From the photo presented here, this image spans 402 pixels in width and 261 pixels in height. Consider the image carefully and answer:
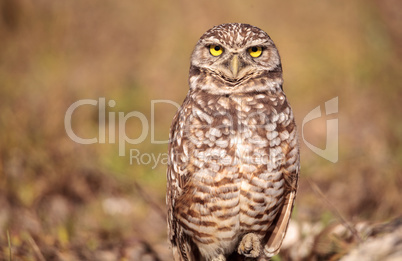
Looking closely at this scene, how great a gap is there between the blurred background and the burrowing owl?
0.82 ft

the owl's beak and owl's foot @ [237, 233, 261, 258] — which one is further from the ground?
the owl's beak

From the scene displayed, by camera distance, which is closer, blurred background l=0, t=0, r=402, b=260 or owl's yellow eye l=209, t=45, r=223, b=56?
owl's yellow eye l=209, t=45, r=223, b=56

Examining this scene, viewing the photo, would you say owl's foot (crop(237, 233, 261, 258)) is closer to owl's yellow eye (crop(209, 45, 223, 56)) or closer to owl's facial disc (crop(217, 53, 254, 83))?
owl's facial disc (crop(217, 53, 254, 83))

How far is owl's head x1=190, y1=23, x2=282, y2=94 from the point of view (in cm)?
226

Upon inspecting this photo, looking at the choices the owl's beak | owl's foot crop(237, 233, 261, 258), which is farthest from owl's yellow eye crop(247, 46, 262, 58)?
owl's foot crop(237, 233, 261, 258)

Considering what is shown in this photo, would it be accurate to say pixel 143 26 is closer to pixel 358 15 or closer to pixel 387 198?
pixel 358 15

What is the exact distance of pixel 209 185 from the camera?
2.22m

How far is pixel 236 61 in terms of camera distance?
2230 millimetres

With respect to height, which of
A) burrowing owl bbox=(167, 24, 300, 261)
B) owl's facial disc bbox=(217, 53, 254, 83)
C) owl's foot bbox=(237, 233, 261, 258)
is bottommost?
owl's foot bbox=(237, 233, 261, 258)

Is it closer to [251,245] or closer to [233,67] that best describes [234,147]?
Answer: [233,67]

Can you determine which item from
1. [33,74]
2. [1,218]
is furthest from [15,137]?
[33,74]

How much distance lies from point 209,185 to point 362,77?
4193mm

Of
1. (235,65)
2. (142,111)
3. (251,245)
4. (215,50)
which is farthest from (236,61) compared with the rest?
(142,111)

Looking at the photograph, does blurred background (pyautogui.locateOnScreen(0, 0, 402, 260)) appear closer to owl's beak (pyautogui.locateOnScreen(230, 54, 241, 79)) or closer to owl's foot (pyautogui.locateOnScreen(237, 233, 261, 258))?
owl's foot (pyautogui.locateOnScreen(237, 233, 261, 258))
